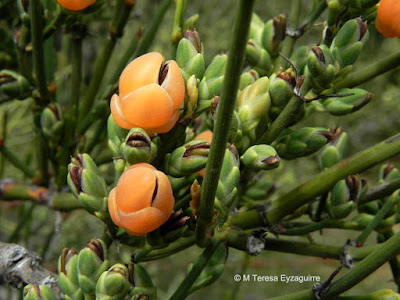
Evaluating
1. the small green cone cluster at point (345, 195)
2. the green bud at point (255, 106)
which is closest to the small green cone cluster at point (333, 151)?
the small green cone cluster at point (345, 195)

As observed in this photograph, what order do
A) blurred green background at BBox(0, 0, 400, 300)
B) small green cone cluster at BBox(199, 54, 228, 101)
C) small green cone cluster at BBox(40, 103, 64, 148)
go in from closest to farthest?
small green cone cluster at BBox(199, 54, 228, 101) → small green cone cluster at BBox(40, 103, 64, 148) → blurred green background at BBox(0, 0, 400, 300)

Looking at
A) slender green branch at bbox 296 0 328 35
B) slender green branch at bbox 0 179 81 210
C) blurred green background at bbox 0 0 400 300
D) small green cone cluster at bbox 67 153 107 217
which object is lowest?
blurred green background at bbox 0 0 400 300

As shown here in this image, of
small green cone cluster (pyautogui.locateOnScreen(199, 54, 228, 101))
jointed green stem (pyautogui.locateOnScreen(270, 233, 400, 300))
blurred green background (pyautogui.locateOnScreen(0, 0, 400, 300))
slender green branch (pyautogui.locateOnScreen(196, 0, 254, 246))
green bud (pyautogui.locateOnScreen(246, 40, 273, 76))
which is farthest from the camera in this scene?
blurred green background (pyautogui.locateOnScreen(0, 0, 400, 300))

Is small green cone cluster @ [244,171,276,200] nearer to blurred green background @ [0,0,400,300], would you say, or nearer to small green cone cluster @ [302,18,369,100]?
small green cone cluster @ [302,18,369,100]

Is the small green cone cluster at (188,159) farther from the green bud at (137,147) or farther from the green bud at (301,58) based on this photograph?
the green bud at (301,58)

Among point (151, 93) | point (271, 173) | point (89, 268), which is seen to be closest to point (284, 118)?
point (151, 93)

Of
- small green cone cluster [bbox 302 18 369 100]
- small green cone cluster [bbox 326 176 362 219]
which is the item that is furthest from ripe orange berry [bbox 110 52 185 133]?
small green cone cluster [bbox 326 176 362 219]
